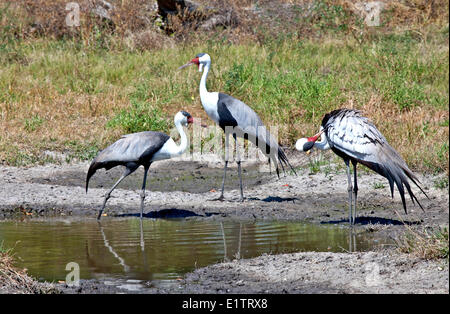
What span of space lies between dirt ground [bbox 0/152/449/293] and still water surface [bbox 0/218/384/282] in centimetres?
31

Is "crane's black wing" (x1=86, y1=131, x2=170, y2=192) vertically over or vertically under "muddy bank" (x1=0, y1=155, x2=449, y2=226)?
over

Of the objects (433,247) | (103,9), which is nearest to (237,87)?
(103,9)

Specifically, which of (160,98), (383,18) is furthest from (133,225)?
(383,18)

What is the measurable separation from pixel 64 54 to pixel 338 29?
5.73 metres

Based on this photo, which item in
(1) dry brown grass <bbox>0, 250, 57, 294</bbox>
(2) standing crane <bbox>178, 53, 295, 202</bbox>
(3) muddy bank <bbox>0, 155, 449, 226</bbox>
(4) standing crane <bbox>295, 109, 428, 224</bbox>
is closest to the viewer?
(1) dry brown grass <bbox>0, 250, 57, 294</bbox>

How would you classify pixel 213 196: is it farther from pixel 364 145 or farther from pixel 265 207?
pixel 364 145

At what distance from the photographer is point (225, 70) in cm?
1291

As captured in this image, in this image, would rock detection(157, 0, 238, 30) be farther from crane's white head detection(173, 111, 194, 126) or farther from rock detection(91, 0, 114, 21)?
crane's white head detection(173, 111, 194, 126)

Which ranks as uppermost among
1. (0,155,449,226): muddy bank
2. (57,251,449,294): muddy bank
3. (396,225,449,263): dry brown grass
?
(396,225,449,263): dry brown grass

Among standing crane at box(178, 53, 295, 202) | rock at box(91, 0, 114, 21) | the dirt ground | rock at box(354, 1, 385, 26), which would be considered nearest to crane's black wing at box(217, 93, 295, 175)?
standing crane at box(178, 53, 295, 202)

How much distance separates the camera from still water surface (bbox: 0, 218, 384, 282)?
5.96m

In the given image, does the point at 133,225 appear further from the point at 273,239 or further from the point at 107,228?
the point at 273,239

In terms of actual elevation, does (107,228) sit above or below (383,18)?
below
